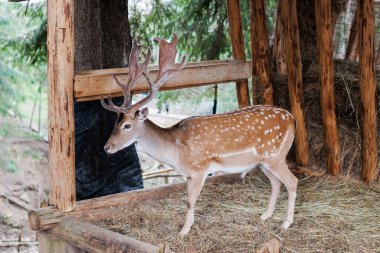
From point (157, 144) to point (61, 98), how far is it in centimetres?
95

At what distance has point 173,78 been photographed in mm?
6973

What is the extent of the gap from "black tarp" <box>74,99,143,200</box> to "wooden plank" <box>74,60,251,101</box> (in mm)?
901

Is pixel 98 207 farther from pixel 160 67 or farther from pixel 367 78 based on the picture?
pixel 367 78

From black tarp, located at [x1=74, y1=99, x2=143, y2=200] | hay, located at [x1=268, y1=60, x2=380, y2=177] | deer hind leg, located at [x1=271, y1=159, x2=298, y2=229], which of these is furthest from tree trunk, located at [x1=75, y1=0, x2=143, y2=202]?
deer hind leg, located at [x1=271, y1=159, x2=298, y2=229]

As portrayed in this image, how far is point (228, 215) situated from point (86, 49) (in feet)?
8.24

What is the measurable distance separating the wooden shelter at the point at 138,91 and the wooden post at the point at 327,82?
11 millimetres

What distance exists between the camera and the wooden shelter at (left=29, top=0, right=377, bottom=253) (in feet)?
19.7

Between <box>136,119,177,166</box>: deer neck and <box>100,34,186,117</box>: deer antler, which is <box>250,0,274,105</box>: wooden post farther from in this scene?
<box>136,119,177,166</box>: deer neck

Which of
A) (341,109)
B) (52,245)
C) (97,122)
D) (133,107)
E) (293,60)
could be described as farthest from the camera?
(341,109)

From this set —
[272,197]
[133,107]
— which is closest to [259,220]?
[272,197]

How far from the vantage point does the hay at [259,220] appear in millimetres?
5910

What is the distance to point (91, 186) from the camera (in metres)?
7.77

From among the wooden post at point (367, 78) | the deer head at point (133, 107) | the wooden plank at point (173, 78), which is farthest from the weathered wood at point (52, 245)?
the wooden post at point (367, 78)

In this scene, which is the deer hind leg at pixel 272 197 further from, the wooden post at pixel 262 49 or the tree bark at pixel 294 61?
the wooden post at pixel 262 49
